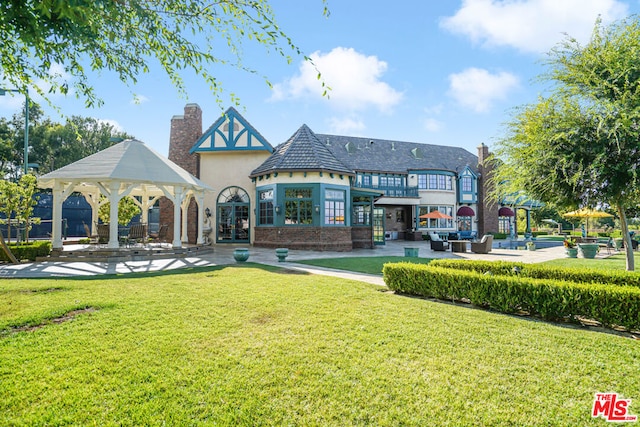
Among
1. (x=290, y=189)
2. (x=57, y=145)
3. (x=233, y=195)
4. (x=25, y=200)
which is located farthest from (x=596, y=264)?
(x=57, y=145)

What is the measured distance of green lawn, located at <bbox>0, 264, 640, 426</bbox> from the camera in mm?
2807

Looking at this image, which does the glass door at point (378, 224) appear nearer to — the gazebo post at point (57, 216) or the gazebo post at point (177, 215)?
the gazebo post at point (177, 215)

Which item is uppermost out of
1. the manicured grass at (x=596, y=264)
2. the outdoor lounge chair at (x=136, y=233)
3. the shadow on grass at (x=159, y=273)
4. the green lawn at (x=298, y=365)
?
the outdoor lounge chair at (x=136, y=233)

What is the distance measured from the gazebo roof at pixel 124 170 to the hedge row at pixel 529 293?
1060cm

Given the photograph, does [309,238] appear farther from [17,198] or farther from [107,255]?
[17,198]

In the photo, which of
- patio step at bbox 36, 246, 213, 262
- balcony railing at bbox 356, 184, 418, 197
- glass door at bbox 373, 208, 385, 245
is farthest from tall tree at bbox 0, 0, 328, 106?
balcony railing at bbox 356, 184, 418, 197

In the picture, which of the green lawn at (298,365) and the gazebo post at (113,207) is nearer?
the green lawn at (298,365)

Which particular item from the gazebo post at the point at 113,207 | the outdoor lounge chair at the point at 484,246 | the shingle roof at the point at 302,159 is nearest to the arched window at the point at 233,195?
the shingle roof at the point at 302,159

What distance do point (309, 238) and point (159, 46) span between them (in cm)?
1270

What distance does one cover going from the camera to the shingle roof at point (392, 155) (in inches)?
1078

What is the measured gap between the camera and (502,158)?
8812 millimetres

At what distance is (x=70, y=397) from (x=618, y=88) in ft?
33.8

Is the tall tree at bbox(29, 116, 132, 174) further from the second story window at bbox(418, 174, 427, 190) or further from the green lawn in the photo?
the green lawn

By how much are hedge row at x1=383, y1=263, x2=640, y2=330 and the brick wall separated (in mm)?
9263
